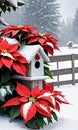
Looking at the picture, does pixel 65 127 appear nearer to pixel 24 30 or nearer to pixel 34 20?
pixel 24 30

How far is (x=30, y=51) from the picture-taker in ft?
15.5

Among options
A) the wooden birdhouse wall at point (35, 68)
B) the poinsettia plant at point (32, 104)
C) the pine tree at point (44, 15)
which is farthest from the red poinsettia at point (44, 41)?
the pine tree at point (44, 15)

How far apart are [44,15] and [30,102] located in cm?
4114

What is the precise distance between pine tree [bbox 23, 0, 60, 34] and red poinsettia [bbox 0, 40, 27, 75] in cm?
3901

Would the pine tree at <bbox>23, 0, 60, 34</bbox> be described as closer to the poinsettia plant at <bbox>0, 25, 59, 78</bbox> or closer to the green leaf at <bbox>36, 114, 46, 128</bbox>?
the poinsettia plant at <bbox>0, 25, 59, 78</bbox>

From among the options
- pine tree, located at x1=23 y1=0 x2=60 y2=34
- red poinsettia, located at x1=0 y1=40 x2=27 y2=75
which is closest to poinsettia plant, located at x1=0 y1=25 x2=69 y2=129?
red poinsettia, located at x1=0 y1=40 x2=27 y2=75

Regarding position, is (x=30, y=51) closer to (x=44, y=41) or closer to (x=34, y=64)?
(x=34, y=64)

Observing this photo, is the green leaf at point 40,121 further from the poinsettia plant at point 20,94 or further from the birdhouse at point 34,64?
the birdhouse at point 34,64

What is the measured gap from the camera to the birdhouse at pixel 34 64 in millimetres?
4699

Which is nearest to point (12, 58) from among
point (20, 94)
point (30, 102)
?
point (20, 94)

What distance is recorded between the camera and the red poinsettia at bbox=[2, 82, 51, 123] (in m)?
4.37

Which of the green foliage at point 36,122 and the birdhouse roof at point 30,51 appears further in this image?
the birdhouse roof at point 30,51

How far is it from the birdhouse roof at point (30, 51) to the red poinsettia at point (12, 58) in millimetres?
78

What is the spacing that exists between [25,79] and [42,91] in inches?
9.9
